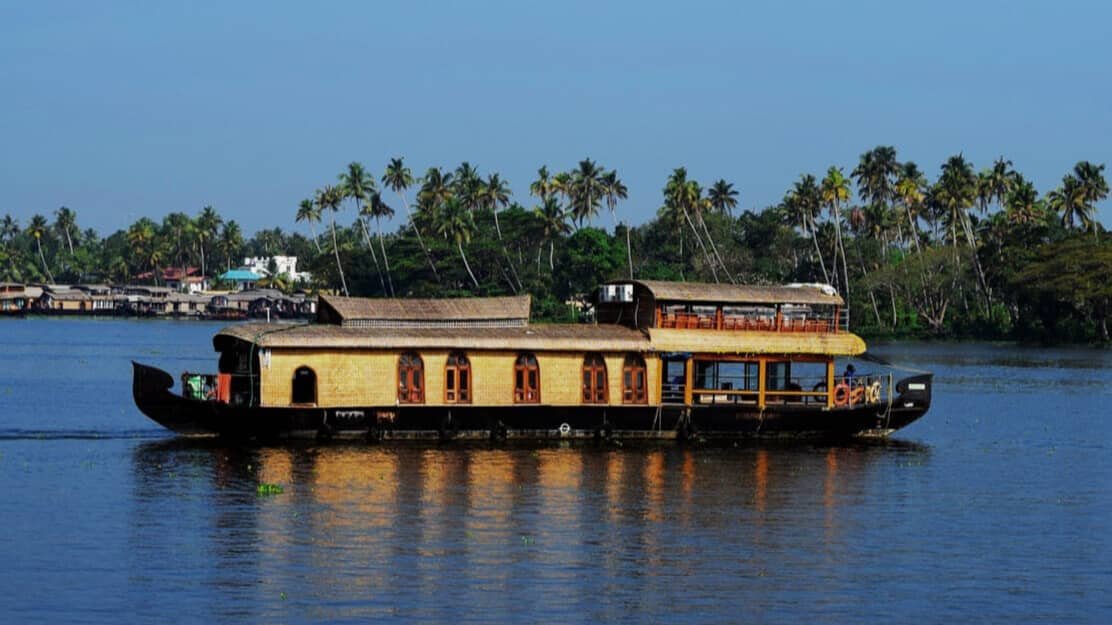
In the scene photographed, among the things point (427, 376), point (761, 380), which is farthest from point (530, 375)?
point (761, 380)

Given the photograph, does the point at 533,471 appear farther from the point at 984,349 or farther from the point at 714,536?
the point at 984,349

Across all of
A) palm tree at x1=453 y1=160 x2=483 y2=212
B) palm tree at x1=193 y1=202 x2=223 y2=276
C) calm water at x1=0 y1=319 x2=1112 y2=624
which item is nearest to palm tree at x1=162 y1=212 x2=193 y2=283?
palm tree at x1=193 y1=202 x2=223 y2=276

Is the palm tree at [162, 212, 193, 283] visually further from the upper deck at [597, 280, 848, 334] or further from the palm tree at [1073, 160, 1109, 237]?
the upper deck at [597, 280, 848, 334]

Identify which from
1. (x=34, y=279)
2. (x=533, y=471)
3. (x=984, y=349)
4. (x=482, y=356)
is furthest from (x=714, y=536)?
(x=34, y=279)

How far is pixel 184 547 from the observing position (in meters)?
25.0

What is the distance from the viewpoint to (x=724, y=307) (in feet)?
125

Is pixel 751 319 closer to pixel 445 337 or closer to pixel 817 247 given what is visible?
pixel 445 337

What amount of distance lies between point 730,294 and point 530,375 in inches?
196

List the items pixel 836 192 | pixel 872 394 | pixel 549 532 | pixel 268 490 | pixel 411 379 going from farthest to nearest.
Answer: pixel 836 192 → pixel 872 394 → pixel 411 379 → pixel 268 490 → pixel 549 532

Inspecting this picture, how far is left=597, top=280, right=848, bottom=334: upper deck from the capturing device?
37781 millimetres

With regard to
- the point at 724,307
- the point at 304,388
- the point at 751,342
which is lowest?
the point at 304,388

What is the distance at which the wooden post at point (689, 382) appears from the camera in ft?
124

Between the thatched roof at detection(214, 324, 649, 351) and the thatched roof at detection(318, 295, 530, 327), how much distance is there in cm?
29

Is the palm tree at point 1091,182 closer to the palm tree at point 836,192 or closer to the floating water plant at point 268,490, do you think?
the palm tree at point 836,192
